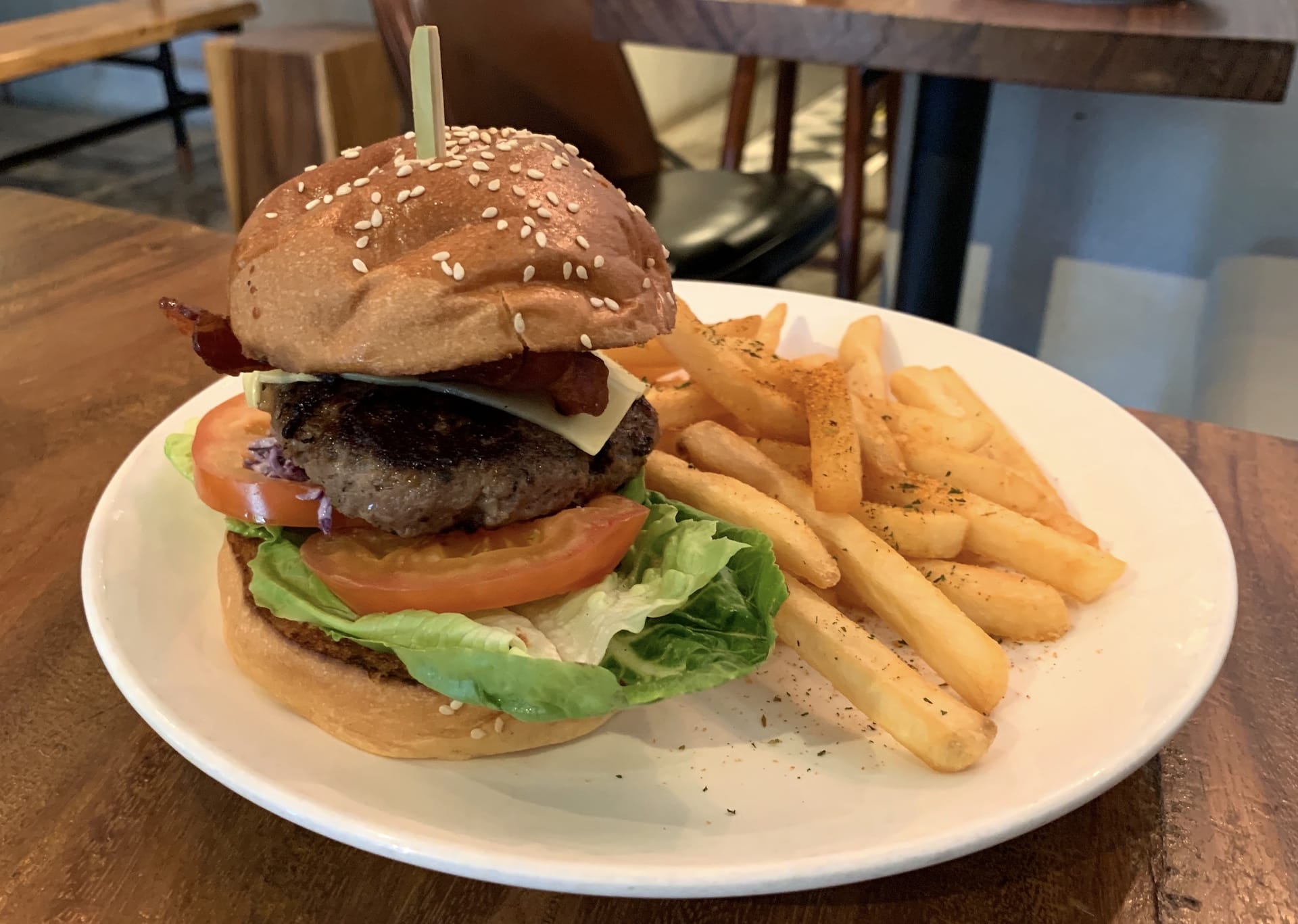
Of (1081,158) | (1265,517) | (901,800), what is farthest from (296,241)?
(1081,158)

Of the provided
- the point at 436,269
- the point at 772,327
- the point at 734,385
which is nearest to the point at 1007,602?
the point at 734,385

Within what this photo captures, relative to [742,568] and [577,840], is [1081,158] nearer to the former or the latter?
[742,568]

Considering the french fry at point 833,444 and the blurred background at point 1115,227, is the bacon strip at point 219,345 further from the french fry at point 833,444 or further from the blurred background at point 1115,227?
the blurred background at point 1115,227

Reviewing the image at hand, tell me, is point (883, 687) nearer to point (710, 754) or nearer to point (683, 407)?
point (710, 754)

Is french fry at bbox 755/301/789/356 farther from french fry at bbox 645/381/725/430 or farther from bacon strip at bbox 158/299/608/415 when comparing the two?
bacon strip at bbox 158/299/608/415

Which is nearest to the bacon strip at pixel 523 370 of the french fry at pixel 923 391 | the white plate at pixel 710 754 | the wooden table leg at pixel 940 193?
the white plate at pixel 710 754

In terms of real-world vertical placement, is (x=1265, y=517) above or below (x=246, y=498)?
below
